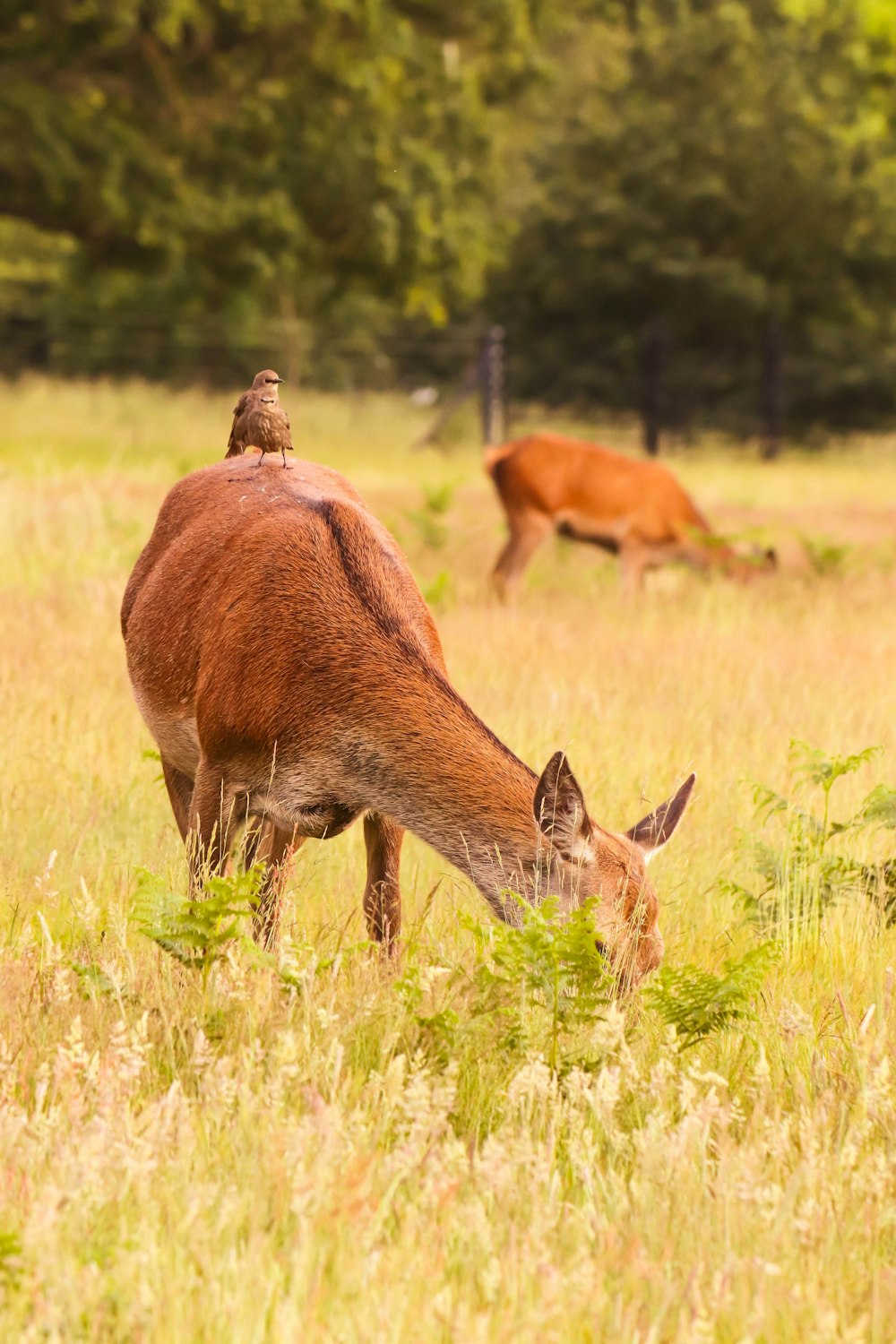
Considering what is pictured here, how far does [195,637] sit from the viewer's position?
455 centimetres

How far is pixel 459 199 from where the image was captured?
68.4 feet

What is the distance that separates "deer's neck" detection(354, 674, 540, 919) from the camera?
3799mm

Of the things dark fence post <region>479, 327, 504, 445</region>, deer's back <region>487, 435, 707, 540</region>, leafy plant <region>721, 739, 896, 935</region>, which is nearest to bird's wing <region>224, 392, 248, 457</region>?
leafy plant <region>721, 739, 896, 935</region>

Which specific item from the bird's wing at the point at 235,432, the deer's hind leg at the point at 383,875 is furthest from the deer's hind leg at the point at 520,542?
the deer's hind leg at the point at 383,875

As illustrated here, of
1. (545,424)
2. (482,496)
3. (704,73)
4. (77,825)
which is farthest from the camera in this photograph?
(704,73)

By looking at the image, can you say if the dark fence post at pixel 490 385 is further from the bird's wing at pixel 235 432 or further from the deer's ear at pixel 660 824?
the deer's ear at pixel 660 824

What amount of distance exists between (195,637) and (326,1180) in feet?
6.86

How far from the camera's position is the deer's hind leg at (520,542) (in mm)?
12164

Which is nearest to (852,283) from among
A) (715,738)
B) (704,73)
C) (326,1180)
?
(704,73)

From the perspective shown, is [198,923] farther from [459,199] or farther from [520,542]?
[459,199]

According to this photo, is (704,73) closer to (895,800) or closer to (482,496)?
(482,496)

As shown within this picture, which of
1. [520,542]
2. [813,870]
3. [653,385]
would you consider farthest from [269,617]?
[653,385]

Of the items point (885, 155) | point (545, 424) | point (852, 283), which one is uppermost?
point (885, 155)

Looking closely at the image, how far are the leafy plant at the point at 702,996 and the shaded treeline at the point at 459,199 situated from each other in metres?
15.1
